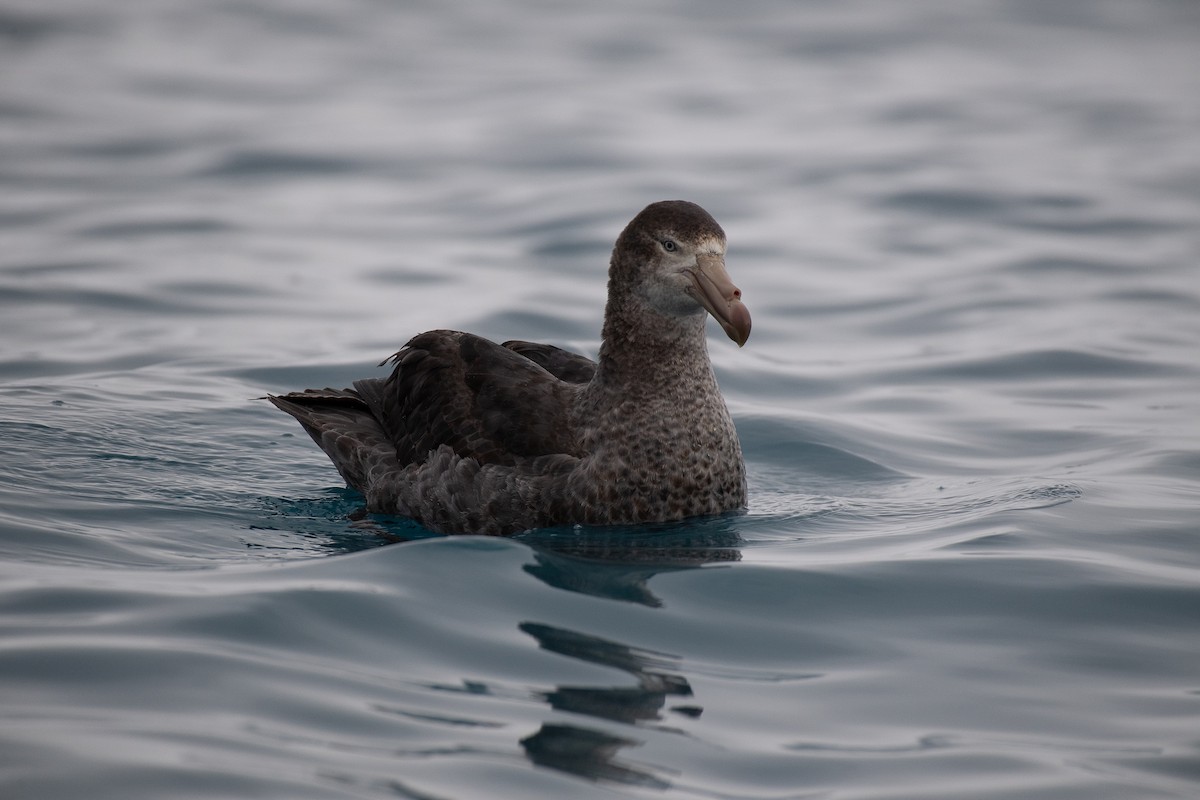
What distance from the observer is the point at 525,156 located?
19859 millimetres

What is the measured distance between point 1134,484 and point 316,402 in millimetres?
5023

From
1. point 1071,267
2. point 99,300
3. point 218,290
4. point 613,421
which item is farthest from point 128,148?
point 613,421

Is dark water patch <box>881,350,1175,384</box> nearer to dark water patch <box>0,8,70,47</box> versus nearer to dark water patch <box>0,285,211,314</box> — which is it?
dark water patch <box>0,285,211,314</box>

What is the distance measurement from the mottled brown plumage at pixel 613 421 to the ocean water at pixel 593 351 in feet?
0.75

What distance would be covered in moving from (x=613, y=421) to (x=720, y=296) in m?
0.87

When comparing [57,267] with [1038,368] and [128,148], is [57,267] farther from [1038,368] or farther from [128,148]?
[1038,368]

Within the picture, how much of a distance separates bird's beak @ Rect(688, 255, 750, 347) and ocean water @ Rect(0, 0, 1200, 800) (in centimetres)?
110

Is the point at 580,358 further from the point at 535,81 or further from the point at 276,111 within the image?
the point at 535,81

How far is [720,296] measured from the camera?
303 inches

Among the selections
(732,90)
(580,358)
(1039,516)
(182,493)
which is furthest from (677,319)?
(732,90)

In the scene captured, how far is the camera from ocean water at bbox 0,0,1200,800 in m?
5.63

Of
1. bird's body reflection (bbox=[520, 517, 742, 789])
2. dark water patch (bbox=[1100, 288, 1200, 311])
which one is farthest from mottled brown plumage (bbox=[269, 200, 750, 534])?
dark water patch (bbox=[1100, 288, 1200, 311])

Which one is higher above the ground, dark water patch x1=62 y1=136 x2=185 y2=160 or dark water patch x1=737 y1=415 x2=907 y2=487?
dark water patch x1=62 y1=136 x2=185 y2=160

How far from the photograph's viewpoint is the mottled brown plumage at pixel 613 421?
7867 millimetres
